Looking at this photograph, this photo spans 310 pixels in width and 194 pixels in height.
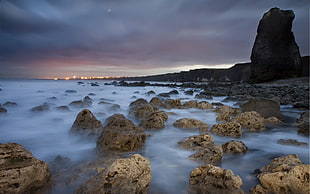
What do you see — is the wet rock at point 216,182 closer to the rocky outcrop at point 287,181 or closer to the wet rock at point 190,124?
the rocky outcrop at point 287,181

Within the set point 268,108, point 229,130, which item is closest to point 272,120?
point 268,108

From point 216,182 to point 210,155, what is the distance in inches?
28.3

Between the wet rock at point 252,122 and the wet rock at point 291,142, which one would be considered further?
the wet rock at point 252,122

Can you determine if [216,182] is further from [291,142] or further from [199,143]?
[291,142]

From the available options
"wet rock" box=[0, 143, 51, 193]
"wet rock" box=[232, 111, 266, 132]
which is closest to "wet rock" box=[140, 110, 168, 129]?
"wet rock" box=[232, 111, 266, 132]

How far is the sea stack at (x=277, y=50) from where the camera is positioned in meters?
26.9

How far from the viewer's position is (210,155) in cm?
232

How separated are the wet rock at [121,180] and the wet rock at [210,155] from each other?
2.93ft

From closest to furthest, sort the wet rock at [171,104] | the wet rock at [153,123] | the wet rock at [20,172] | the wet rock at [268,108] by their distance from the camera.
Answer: the wet rock at [20,172], the wet rock at [153,123], the wet rock at [268,108], the wet rock at [171,104]

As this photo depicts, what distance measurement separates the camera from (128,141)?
270 cm

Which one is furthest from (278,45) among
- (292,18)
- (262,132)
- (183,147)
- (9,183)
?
(9,183)

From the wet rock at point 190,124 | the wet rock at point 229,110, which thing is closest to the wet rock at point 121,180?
the wet rock at point 190,124

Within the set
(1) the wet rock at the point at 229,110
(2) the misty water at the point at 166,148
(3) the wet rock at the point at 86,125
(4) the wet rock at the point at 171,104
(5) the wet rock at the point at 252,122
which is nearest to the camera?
(2) the misty water at the point at 166,148

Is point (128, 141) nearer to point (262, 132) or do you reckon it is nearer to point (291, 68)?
point (262, 132)
